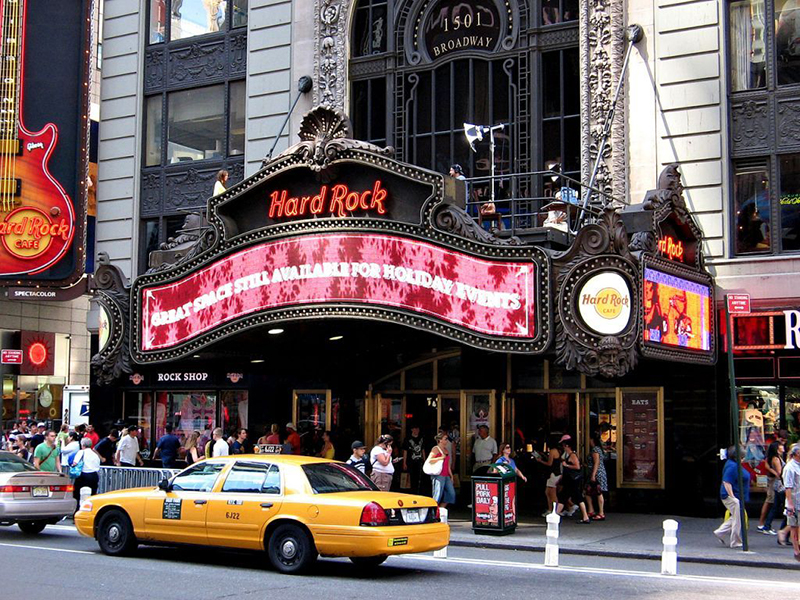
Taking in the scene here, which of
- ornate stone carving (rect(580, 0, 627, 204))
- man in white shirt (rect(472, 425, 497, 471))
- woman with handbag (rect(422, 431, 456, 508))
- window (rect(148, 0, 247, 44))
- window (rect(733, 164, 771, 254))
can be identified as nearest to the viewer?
woman with handbag (rect(422, 431, 456, 508))

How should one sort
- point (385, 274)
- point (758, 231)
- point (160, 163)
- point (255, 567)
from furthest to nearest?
point (160, 163)
point (758, 231)
point (385, 274)
point (255, 567)

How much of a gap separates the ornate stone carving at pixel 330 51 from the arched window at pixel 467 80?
29cm

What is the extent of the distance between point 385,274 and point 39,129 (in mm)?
16468

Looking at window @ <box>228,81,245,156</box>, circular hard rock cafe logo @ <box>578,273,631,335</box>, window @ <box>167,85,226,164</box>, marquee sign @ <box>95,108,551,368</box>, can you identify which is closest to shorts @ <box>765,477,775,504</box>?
circular hard rock cafe logo @ <box>578,273,631,335</box>

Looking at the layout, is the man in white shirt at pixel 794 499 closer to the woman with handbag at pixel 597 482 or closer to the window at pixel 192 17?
the woman with handbag at pixel 597 482

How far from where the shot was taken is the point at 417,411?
27.3 m

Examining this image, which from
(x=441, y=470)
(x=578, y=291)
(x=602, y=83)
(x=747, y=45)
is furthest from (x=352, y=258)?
(x=747, y=45)

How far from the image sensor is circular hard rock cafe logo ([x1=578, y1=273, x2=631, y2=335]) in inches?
723

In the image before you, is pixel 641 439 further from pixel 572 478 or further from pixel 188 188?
pixel 188 188

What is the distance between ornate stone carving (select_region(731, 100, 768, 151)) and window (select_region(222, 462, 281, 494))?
1284cm

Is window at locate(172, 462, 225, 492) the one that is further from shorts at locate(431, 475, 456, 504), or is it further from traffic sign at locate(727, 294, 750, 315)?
traffic sign at locate(727, 294, 750, 315)

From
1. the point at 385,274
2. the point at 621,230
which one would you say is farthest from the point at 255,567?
the point at 621,230

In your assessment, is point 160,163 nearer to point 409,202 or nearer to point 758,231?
point 409,202

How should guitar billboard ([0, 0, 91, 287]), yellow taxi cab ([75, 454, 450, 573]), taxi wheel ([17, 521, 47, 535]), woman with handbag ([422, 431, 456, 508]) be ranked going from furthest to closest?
guitar billboard ([0, 0, 91, 287])
woman with handbag ([422, 431, 456, 508])
taxi wheel ([17, 521, 47, 535])
yellow taxi cab ([75, 454, 450, 573])
